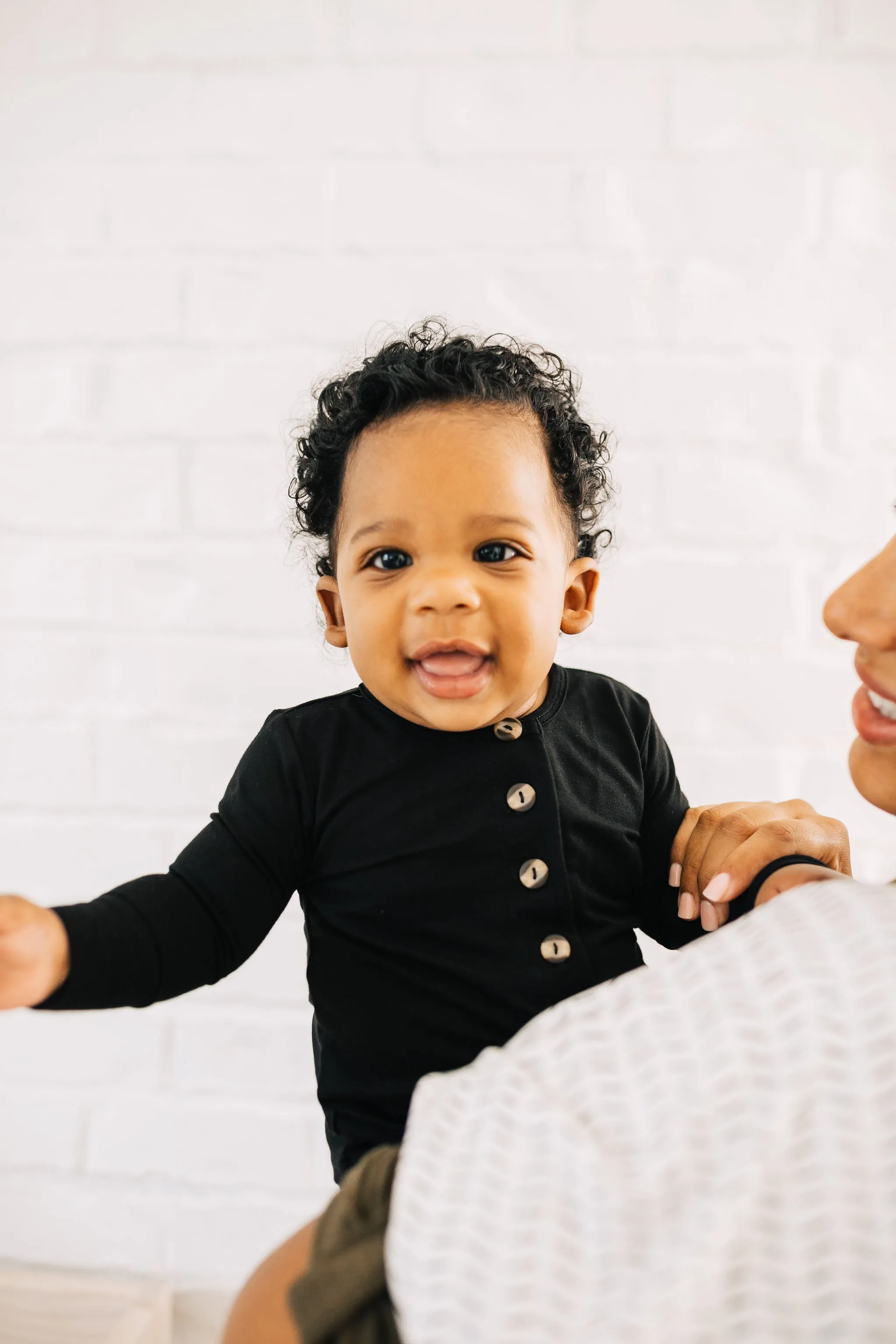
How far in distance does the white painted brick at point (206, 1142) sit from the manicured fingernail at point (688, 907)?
0.68m

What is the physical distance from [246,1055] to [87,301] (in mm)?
951

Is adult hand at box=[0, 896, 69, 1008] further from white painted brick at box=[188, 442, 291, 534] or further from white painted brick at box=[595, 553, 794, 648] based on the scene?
white painted brick at box=[595, 553, 794, 648]

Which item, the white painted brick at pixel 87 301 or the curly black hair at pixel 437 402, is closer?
the curly black hair at pixel 437 402

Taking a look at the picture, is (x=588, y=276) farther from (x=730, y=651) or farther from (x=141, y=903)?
(x=141, y=903)

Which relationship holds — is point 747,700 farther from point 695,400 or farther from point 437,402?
point 437,402

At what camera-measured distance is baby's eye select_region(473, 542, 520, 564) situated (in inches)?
36.1

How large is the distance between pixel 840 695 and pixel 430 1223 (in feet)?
3.25

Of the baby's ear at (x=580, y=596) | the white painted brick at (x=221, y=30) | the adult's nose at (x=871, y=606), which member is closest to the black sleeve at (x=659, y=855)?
the baby's ear at (x=580, y=596)

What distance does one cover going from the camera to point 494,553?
3.02ft

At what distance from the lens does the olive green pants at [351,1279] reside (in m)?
0.49

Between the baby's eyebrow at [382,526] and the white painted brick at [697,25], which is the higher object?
the white painted brick at [697,25]

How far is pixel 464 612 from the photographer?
0.88 metres

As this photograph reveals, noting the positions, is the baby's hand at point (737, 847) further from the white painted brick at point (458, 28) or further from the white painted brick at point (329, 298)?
the white painted brick at point (458, 28)

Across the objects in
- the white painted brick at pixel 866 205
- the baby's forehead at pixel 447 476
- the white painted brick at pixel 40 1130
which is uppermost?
the white painted brick at pixel 866 205
